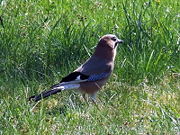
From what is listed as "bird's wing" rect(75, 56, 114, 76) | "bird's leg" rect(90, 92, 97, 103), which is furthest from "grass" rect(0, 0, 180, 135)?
"bird's wing" rect(75, 56, 114, 76)

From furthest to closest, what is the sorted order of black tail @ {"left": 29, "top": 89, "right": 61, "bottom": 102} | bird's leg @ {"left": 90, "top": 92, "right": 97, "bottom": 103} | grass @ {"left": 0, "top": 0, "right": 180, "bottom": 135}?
bird's leg @ {"left": 90, "top": 92, "right": 97, "bottom": 103}, black tail @ {"left": 29, "top": 89, "right": 61, "bottom": 102}, grass @ {"left": 0, "top": 0, "right": 180, "bottom": 135}

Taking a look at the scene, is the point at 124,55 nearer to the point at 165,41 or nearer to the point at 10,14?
the point at 165,41

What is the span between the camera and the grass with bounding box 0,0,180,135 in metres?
6.03

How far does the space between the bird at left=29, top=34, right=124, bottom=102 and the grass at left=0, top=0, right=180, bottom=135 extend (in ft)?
0.32

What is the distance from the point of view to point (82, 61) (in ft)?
24.8

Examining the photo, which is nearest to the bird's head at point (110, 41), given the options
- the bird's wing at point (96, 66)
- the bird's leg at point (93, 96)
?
the bird's wing at point (96, 66)

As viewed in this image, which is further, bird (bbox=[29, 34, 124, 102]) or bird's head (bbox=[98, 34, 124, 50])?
bird's head (bbox=[98, 34, 124, 50])

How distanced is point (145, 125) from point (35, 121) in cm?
90

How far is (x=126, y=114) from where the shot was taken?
6.36 metres

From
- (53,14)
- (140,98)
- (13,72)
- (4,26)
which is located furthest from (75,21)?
(140,98)

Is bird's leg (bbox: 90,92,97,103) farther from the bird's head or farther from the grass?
the bird's head

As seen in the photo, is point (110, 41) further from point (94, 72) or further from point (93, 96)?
point (93, 96)

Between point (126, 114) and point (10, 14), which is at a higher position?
point (10, 14)

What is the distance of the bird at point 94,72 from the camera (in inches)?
266
